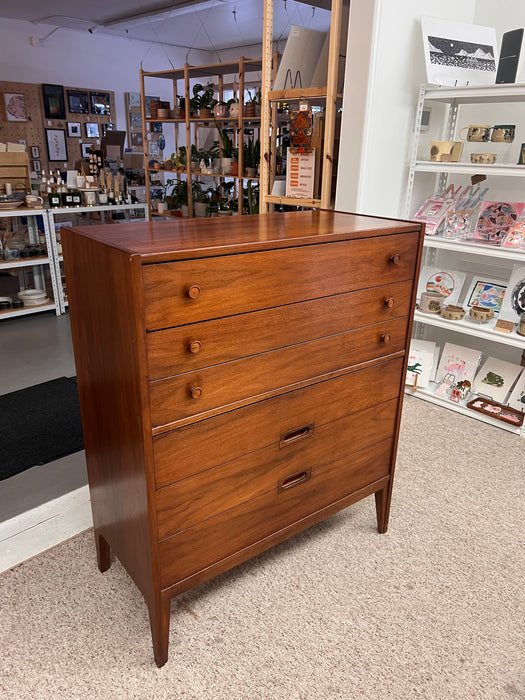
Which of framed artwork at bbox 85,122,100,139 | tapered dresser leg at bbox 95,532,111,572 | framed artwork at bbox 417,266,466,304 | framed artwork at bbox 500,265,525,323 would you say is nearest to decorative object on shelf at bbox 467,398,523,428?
framed artwork at bbox 500,265,525,323

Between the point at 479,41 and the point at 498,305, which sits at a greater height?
the point at 479,41

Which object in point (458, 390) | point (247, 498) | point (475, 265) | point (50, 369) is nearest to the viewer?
point (247, 498)

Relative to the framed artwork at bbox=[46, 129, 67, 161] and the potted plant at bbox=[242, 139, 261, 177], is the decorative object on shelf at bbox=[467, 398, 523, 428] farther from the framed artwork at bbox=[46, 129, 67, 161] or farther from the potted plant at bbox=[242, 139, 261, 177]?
the framed artwork at bbox=[46, 129, 67, 161]

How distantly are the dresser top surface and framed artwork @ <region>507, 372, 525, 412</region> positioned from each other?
5.02ft

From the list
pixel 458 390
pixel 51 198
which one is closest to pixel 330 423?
pixel 458 390

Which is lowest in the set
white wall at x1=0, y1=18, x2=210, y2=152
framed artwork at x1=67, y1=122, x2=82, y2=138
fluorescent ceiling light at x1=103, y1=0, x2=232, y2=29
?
framed artwork at x1=67, y1=122, x2=82, y2=138

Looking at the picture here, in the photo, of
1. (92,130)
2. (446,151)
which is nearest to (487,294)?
(446,151)

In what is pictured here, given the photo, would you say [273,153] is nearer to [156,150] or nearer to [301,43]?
[301,43]

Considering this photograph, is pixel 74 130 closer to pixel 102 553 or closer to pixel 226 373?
pixel 102 553

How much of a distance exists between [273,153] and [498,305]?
1579 millimetres

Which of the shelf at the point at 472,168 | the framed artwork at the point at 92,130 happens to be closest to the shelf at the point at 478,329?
the shelf at the point at 472,168

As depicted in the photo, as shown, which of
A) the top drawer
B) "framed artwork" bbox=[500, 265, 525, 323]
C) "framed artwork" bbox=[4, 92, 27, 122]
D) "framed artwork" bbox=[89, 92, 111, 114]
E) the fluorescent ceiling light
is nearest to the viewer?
the top drawer

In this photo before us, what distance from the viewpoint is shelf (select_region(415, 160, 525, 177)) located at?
2402 mm

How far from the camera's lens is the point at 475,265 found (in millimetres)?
3082
